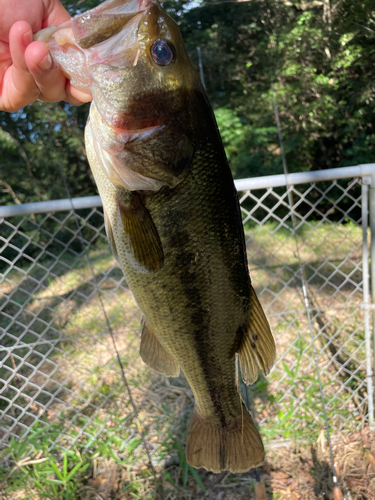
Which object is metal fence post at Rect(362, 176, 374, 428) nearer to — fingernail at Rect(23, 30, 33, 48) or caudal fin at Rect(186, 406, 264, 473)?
caudal fin at Rect(186, 406, 264, 473)

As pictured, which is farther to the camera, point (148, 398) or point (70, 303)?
point (70, 303)

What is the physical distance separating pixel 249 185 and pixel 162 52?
123cm

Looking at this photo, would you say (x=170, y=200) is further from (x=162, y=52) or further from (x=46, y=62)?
(x=46, y=62)

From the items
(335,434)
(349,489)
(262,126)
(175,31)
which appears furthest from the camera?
(262,126)

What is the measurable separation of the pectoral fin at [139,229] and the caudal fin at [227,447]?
0.82m

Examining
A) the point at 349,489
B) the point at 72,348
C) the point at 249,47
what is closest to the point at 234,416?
the point at 349,489

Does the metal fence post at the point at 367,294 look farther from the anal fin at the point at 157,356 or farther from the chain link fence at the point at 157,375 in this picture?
the anal fin at the point at 157,356

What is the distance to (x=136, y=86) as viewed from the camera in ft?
3.22

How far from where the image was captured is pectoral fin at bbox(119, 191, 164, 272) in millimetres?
1086

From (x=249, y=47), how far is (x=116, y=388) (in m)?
9.01

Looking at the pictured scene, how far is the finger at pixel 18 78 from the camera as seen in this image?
39.4 inches

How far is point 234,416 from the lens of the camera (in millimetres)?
1402

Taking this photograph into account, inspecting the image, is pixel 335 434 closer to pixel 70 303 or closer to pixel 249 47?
pixel 70 303

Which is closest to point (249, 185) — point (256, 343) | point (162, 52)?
point (256, 343)
